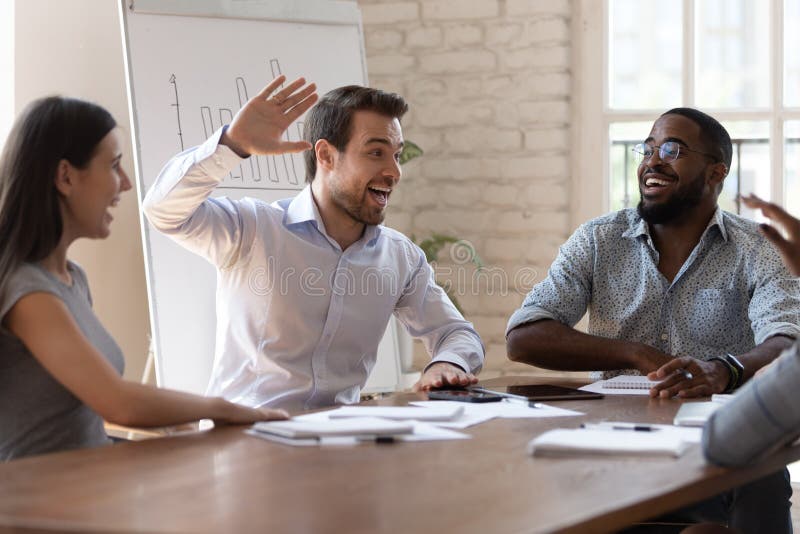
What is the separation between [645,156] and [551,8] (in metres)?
1.65

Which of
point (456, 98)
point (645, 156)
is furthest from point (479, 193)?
point (645, 156)

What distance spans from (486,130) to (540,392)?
2339 millimetres

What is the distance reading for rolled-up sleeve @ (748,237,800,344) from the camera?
101 inches

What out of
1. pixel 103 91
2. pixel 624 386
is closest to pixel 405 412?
pixel 624 386

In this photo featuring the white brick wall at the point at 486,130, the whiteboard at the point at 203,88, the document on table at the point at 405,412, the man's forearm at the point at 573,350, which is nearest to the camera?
the document on table at the point at 405,412

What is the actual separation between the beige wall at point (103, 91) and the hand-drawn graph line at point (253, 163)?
85 cm

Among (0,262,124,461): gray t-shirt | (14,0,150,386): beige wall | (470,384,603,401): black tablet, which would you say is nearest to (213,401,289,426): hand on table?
(0,262,124,461): gray t-shirt

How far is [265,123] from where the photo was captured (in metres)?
2.41

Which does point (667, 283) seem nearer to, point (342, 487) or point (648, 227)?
point (648, 227)

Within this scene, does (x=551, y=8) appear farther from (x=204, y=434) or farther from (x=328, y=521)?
(x=328, y=521)

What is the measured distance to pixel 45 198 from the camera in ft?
5.65

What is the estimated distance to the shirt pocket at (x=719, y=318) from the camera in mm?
2744

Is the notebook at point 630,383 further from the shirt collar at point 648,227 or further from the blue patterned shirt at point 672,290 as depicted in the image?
the shirt collar at point 648,227

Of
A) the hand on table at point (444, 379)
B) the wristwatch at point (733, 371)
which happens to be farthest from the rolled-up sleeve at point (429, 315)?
the wristwatch at point (733, 371)
